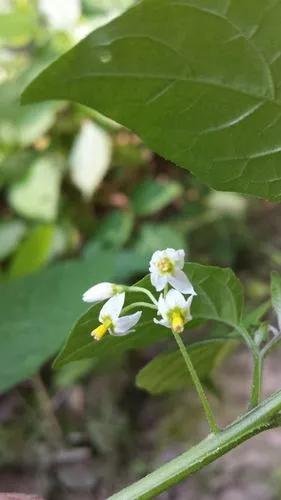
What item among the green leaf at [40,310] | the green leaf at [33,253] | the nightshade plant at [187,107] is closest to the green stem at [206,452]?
the nightshade plant at [187,107]

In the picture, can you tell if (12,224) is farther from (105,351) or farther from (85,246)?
(105,351)

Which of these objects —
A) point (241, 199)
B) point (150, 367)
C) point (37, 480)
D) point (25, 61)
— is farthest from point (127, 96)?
point (241, 199)

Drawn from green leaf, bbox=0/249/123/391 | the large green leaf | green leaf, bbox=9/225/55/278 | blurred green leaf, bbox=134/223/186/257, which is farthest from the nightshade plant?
blurred green leaf, bbox=134/223/186/257

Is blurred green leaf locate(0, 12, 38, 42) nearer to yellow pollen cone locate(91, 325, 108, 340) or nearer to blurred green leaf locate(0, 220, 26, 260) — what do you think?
blurred green leaf locate(0, 220, 26, 260)

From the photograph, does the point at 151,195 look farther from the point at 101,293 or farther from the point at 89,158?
the point at 101,293

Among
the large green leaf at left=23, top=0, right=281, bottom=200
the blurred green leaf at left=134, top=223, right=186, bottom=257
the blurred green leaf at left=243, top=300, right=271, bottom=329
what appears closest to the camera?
the large green leaf at left=23, top=0, right=281, bottom=200

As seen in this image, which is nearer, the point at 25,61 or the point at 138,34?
the point at 138,34
